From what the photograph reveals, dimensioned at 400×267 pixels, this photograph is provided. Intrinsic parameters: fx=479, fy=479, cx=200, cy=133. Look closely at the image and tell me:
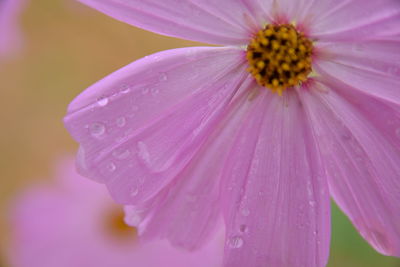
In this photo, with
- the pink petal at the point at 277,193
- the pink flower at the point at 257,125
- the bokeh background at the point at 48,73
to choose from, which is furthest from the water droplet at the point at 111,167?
the bokeh background at the point at 48,73

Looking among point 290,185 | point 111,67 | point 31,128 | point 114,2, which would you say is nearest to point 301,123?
point 290,185

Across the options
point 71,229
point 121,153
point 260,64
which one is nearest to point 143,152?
point 121,153

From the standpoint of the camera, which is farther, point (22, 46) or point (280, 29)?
point (22, 46)

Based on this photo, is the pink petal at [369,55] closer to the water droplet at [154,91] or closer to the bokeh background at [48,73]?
the water droplet at [154,91]

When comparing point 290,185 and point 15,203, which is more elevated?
point 290,185

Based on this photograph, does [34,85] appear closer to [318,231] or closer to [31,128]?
[31,128]

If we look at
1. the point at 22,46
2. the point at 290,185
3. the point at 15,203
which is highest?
the point at 22,46
